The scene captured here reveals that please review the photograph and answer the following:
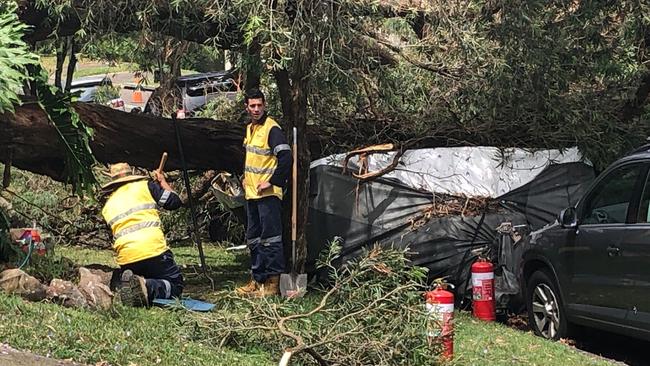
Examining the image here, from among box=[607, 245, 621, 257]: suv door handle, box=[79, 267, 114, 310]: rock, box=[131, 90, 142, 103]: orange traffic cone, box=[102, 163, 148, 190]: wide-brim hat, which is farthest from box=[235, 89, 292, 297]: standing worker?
box=[131, 90, 142, 103]: orange traffic cone

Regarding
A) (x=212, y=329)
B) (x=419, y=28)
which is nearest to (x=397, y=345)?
(x=212, y=329)

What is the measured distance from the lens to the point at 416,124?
10.1 meters

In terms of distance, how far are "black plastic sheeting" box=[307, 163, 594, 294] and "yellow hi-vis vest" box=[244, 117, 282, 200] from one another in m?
1.10

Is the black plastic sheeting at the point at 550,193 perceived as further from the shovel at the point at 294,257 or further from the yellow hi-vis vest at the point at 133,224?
the yellow hi-vis vest at the point at 133,224

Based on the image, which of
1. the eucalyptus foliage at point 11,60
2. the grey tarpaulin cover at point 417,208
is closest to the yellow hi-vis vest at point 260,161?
the grey tarpaulin cover at point 417,208

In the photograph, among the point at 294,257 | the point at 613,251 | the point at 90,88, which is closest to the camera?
the point at 613,251

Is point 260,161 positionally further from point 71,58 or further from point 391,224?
point 71,58

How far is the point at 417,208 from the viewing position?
30.9ft

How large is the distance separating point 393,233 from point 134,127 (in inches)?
120

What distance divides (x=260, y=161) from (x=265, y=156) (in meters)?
0.08

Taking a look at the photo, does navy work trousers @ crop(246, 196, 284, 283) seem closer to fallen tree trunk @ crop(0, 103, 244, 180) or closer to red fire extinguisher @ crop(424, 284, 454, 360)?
fallen tree trunk @ crop(0, 103, 244, 180)

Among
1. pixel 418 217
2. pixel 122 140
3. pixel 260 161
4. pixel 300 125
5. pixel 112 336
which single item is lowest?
pixel 112 336

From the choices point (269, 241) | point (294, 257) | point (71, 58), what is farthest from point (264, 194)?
point (71, 58)

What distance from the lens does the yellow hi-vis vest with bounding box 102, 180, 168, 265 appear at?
25.5 ft
